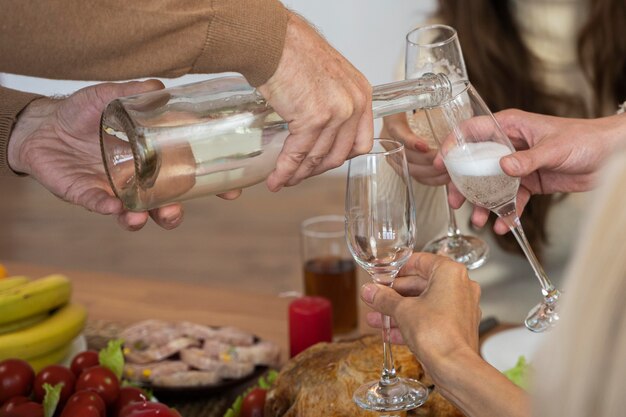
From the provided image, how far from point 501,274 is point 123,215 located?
3.85 ft

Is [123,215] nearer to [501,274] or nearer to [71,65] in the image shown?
[71,65]

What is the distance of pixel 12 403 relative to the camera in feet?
4.53

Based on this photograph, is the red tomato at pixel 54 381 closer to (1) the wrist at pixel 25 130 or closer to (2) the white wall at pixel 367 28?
(1) the wrist at pixel 25 130

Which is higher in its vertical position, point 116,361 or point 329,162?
point 329,162

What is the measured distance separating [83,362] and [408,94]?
0.67 metres

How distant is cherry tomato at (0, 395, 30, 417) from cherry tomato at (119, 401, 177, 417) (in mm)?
182

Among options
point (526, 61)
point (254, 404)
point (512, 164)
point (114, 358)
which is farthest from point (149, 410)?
point (526, 61)

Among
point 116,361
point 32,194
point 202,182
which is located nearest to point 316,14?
point 32,194

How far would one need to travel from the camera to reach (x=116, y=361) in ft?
5.18

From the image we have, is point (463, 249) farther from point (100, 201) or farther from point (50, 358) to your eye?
point (50, 358)

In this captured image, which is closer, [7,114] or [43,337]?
[7,114]

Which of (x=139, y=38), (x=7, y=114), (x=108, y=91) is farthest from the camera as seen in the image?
(x=7, y=114)

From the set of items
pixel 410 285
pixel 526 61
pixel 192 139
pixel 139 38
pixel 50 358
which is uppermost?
pixel 139 38

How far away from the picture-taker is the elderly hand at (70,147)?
1.41 meters
